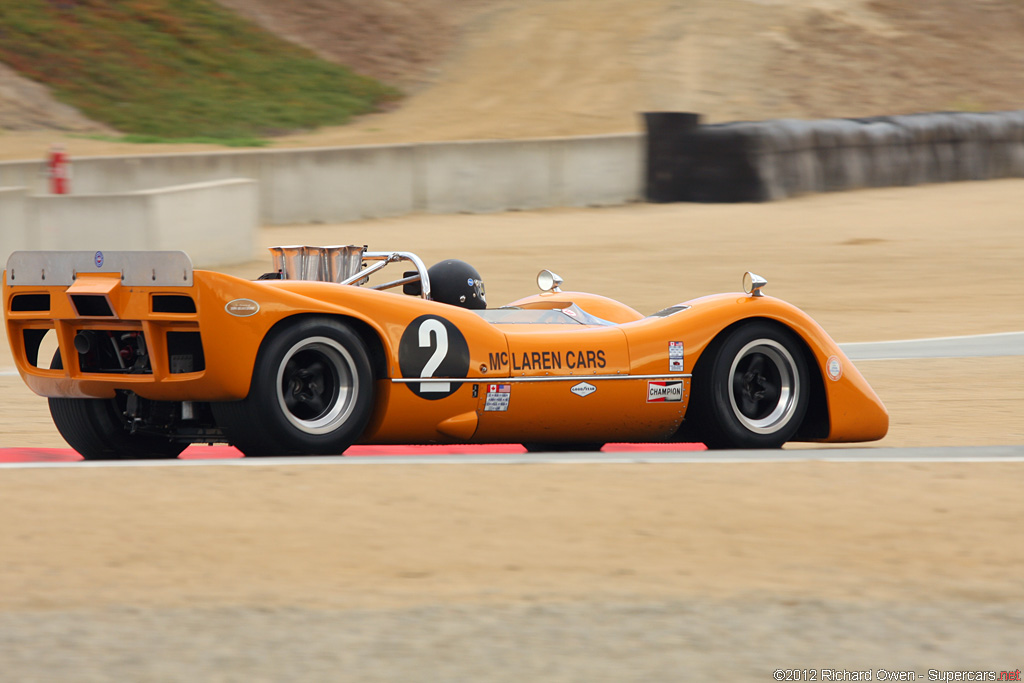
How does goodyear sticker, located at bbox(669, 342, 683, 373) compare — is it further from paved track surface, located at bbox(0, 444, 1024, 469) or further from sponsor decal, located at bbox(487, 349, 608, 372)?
paved track surface, located at bbox(0, 444, 1024, 469)

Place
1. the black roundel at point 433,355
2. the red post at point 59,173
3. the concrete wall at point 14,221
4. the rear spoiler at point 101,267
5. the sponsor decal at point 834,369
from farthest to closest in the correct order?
the red post at point 59,173
the concrete wall at point 14,221
the sponsor decal at point 834,369
the black roundel at point 433,355
the rear spoiler at point 101,267

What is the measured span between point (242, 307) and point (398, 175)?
1788cm

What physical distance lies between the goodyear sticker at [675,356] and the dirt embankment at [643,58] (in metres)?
23.6

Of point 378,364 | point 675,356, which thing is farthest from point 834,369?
point 378,364

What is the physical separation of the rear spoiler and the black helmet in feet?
4.56

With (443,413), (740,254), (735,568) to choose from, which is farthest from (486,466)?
(740,254)

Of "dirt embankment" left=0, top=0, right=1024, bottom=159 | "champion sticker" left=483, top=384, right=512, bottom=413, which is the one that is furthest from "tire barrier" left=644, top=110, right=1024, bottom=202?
"champion sticker" left=483, top=384, right=512, bottom=413

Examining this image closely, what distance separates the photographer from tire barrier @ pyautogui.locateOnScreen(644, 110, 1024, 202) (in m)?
23.7

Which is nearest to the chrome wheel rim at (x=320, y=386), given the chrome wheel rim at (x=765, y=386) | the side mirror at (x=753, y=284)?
the chrome wheel rim at (x=765, y=386)

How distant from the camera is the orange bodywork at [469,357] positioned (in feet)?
19.9

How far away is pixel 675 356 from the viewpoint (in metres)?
7.00

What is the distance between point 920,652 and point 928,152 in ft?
73.9

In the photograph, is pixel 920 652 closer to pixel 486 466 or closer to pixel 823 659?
pixel 823 659

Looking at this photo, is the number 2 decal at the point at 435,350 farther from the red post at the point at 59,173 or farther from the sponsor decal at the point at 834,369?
the red post at the point at 59,173
